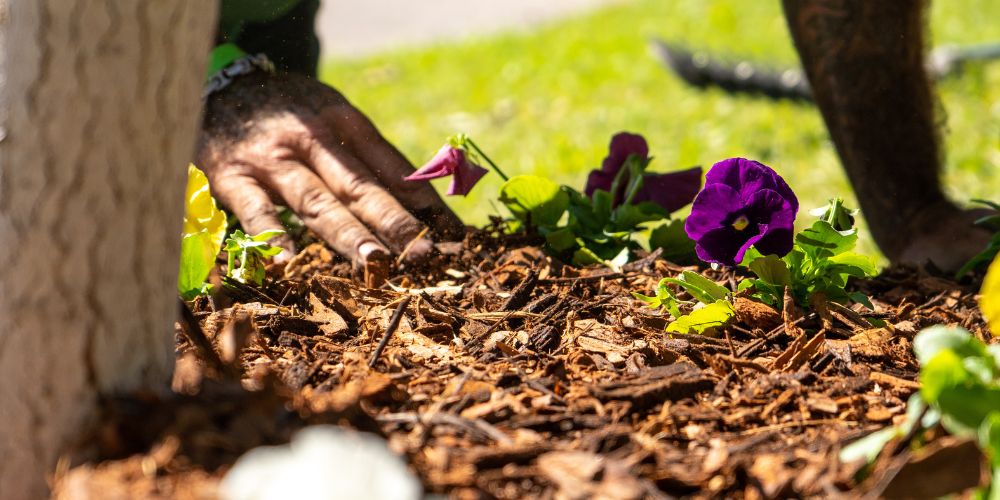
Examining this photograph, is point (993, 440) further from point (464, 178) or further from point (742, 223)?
point (464, 178)

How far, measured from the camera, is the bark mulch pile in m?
0.66

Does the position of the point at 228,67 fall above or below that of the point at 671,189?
above

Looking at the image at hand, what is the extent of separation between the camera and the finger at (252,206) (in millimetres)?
1508

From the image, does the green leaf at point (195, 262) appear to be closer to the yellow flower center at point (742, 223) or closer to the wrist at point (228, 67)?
the wrist at point (228, 67)

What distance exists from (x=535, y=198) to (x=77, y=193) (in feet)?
3.43

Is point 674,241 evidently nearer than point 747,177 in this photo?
→ No

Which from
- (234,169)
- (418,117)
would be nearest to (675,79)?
(418,117)

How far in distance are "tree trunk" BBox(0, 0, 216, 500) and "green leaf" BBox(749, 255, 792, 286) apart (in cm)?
83

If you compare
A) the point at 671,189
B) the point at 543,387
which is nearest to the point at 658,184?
the point at 671,189

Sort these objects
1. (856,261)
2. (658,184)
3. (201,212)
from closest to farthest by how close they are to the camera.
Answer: (856,261), (201,212), (658,184)

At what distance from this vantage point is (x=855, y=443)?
752 mm

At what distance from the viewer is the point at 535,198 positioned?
157cm

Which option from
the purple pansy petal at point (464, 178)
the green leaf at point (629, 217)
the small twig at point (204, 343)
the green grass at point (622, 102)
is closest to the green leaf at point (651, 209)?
the green leaf at point (629, 217)

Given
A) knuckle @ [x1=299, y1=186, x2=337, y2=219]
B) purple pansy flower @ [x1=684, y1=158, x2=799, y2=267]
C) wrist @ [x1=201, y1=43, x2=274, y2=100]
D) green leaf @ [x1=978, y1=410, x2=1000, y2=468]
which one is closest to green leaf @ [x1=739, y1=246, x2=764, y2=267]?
purple pansy flower @ [x1=684, y1=158, x2=799, y2=267]
